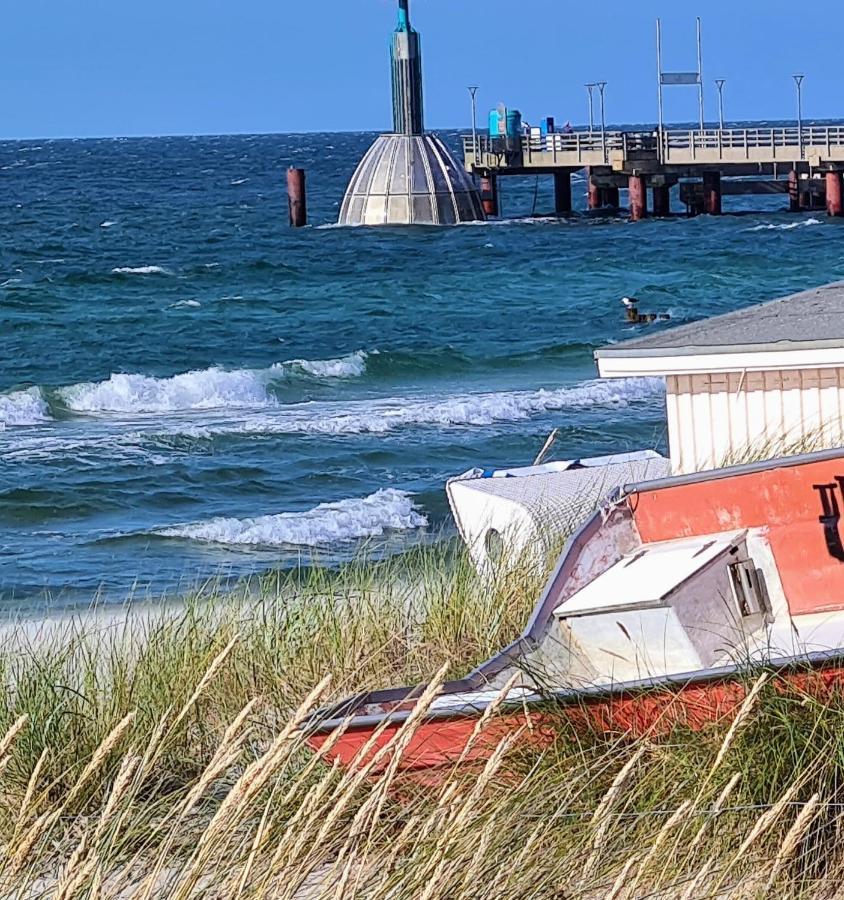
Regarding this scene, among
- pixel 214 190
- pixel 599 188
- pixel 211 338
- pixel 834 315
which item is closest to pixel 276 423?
pixel 211 338

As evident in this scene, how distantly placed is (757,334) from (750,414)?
0.48 m

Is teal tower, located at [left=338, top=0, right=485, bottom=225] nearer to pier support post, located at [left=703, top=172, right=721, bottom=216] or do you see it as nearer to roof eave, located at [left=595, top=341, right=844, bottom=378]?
pier support post, located at [left=703, top=172, right=721, bottom=216]

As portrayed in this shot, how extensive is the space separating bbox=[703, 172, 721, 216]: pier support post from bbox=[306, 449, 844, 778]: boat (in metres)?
49.1

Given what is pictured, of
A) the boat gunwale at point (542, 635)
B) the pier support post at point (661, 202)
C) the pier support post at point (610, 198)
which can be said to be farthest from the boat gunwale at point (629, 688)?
the pier support post at point (610, 198)

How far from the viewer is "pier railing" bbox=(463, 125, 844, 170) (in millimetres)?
50500

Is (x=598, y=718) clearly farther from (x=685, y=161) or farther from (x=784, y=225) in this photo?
(x=784, y=225)

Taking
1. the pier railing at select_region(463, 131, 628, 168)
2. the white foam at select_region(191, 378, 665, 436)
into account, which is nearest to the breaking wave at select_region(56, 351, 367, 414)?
the white foam at select_region(191, 378, 665, 436)

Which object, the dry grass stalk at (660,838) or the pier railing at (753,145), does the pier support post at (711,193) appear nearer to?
the pier railing at (753,145)

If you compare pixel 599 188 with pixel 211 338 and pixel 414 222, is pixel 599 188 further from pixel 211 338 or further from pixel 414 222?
pixel 211 338

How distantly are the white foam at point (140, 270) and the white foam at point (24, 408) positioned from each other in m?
17.9

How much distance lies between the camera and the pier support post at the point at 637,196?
54312mm

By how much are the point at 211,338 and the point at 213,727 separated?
26555 mm

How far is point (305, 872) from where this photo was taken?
3.23m

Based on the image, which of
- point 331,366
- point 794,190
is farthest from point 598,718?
point 794,190
